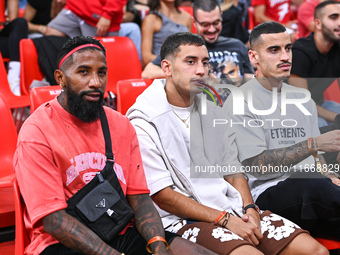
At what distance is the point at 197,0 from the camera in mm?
4629

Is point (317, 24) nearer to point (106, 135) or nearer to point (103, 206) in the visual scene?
point (106, 135)

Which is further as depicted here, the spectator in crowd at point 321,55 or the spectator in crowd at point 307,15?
the spectator in crowd at point 307,15

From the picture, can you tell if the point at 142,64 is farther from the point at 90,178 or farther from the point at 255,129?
the point at 90,178

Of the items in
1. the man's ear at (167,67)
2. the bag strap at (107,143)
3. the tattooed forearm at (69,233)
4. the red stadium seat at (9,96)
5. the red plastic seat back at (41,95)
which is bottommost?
the red stadium seat at (9,96)

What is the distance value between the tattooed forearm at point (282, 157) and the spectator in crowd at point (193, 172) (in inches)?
5.4

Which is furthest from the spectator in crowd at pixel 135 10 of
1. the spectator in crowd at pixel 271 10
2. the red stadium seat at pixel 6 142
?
the red stadium seat at pixel 6 142

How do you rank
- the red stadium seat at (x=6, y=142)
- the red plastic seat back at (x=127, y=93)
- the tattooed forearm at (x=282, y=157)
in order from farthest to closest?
the red plastic seat back at (x=127, y=93) < the red stadium seat at (x=6, y=142) < the tattooed forearm at (x=282, y=157)

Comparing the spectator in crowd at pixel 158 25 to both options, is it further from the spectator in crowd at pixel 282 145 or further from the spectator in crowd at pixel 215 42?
the spectator in crowd at pixel 282 145

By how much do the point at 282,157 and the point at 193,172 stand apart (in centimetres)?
60

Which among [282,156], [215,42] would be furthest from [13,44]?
[282,156]

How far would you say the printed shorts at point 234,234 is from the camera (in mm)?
2461

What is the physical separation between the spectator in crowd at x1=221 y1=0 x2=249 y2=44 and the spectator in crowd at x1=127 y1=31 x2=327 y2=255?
2.77m

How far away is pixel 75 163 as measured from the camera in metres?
2.28

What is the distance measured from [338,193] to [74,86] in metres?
1.54
